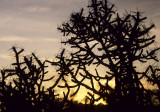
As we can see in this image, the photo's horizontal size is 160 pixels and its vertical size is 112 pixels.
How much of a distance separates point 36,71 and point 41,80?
0.49m

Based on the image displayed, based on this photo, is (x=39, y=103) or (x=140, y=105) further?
(x=39, y=103)

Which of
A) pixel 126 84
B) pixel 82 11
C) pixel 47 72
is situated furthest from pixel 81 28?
pixel 126 84

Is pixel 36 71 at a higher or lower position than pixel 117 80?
higher

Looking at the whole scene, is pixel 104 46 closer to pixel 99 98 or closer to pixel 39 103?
pixel 99 98

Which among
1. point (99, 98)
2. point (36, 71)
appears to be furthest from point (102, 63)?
point (36, 71)

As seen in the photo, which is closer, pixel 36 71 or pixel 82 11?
pixel 36 71

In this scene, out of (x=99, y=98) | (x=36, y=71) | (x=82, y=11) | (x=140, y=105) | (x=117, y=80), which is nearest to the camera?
(x=140, y=105)

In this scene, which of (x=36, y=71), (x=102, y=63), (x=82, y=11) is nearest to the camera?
(x=36, y=71)

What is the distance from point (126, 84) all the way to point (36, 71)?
419 centimetres

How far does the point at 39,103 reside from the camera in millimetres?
8117

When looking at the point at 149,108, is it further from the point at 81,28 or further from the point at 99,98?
the point at 81,28

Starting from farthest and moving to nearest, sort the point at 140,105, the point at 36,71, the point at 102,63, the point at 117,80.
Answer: the point at 102,63, the point at 36,71, the point at 117,80, the point at 140,105

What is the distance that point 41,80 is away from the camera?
342 inches

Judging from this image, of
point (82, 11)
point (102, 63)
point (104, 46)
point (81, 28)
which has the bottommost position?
point (102, 63)
